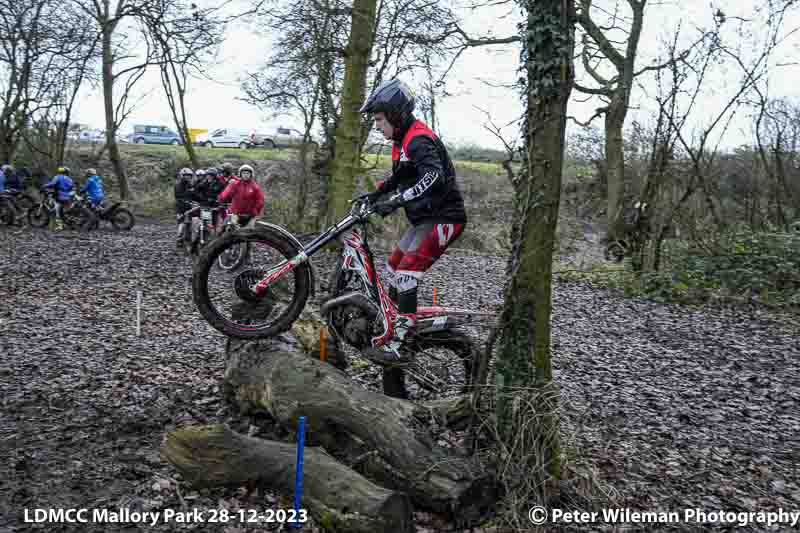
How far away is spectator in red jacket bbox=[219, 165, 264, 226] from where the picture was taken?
1342cm

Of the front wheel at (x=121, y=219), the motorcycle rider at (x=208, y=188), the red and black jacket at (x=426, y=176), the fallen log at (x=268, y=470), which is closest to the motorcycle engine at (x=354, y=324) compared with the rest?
the red and black jacket at (x=426, y=176)

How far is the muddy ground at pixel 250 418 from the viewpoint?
3.99 m

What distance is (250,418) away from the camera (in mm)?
4961

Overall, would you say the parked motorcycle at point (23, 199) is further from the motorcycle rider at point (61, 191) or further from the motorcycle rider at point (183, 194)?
the motorcycle rider at point (183, 194)

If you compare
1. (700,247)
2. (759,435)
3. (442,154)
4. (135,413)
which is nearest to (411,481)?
(442,154)

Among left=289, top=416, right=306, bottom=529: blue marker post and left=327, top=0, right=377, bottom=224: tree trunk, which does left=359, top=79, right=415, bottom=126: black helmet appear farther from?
left=327, top=0, right=377, bottom=224: tree trunk

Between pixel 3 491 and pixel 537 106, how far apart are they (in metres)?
3.77

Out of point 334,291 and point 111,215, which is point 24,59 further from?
point 334,291

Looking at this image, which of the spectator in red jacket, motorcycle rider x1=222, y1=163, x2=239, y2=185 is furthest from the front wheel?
the spectator in red jacket

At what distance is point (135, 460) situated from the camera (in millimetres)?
4238

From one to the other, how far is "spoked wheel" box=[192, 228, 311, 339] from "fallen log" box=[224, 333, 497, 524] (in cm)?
21

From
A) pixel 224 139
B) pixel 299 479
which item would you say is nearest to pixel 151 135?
pixel 224 139

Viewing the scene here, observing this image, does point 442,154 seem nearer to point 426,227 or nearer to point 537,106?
point 426,227

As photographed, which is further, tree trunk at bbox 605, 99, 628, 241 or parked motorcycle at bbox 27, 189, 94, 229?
parked motorcycle at bbox 27, 189, 94, 229
